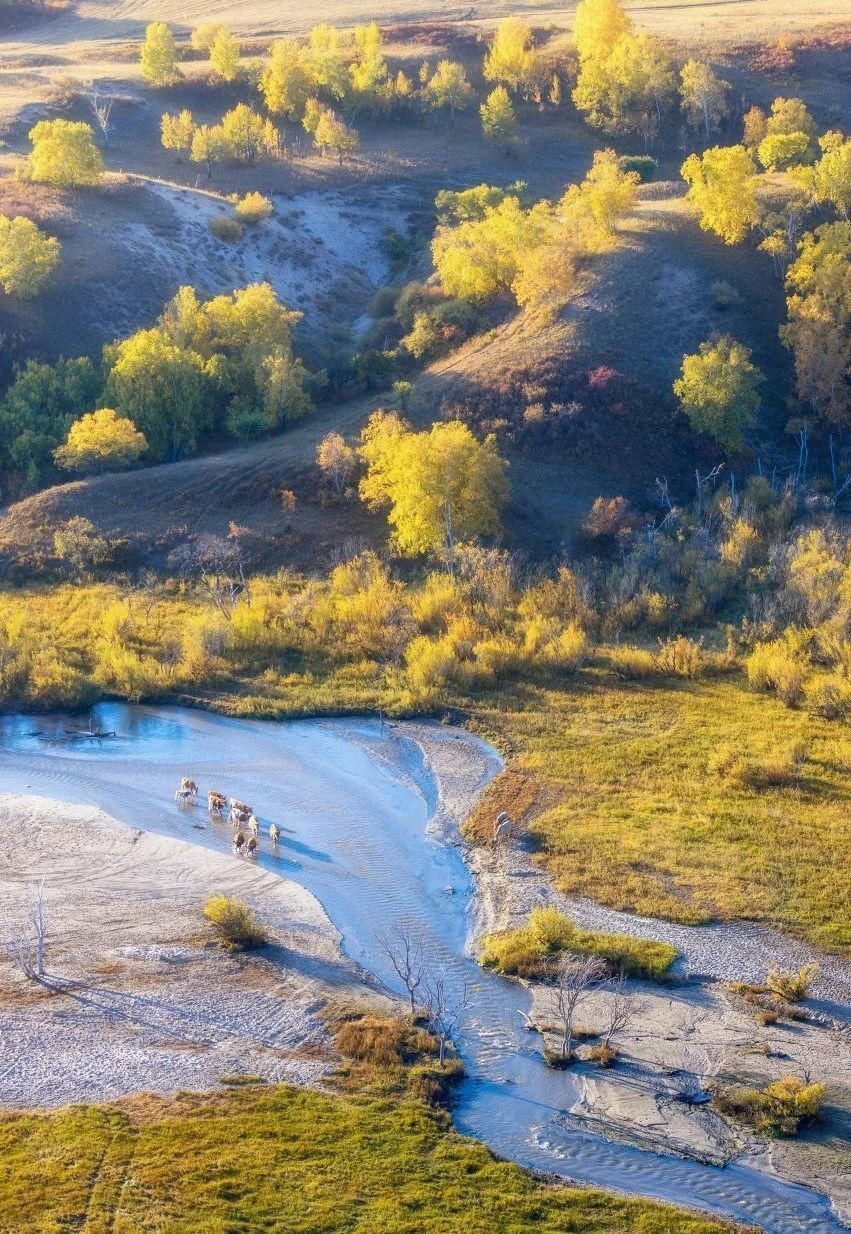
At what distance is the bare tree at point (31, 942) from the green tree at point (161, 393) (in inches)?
1650

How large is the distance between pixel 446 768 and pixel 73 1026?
18.4m

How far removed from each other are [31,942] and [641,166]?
289 feet

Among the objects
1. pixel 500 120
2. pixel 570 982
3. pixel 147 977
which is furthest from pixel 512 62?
pixel 570 982

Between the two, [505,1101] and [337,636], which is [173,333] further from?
[505,1101]

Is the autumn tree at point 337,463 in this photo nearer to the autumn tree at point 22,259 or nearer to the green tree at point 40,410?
the green tree at point 40,410

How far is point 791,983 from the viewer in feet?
101

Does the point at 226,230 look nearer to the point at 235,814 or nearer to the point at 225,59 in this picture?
the point at 225,59

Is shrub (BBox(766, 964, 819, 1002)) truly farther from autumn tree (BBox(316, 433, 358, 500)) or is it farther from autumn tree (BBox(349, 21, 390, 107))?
autumn tree (BBox(349, 21, 390, 107))

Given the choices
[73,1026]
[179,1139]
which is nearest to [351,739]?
[73,1026]

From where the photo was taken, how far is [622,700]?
162 ft

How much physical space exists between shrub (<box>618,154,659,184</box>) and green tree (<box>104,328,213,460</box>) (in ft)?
154

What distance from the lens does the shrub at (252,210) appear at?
320 ft

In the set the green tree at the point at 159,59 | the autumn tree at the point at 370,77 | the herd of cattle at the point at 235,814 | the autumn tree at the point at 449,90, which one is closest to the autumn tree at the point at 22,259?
the green tree at the point at 159,59

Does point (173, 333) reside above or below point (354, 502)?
above
